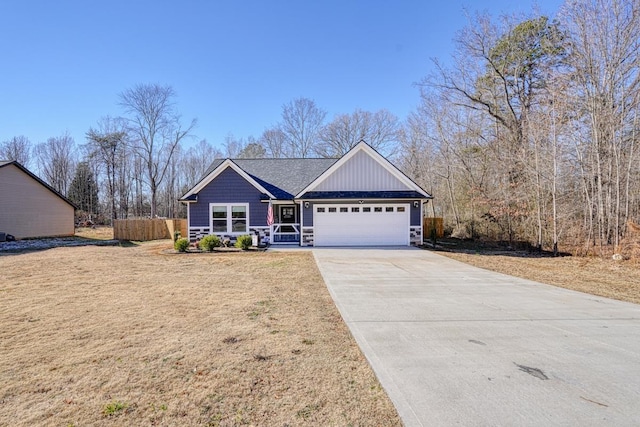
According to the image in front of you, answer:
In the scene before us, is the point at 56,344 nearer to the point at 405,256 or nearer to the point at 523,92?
the point at 405,256

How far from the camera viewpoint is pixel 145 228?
23359 millimetres

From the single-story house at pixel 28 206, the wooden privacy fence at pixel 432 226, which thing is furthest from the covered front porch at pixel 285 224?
the single-story house at pixel 28 206

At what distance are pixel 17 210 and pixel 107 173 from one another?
16.7 metres

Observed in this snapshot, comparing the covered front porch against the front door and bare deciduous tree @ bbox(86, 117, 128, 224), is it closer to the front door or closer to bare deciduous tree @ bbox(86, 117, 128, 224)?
the front door

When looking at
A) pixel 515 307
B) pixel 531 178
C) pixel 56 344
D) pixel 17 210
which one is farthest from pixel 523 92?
pixel 17 210

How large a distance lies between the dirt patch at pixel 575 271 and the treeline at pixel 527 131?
5.58ft

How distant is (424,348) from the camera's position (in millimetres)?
4051

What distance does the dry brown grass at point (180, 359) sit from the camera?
2.68m

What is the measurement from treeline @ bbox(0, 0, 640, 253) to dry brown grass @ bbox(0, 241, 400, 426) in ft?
43.5

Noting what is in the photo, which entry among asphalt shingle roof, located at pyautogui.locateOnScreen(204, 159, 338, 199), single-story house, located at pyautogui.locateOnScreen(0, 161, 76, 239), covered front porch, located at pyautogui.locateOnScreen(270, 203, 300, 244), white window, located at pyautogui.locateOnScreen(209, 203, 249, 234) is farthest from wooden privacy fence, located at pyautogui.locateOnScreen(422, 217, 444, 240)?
single-story house, located at pyautogui.locateOnScreen(0, 161, 76, 239)

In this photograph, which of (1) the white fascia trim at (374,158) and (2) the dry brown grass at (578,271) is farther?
(1) the white fascia trim at (374,158)

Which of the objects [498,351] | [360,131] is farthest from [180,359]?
[360,131]

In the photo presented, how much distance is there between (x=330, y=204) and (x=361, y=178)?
7.27ft

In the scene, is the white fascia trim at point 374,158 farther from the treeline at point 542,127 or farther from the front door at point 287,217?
the treeline at point 542,127
